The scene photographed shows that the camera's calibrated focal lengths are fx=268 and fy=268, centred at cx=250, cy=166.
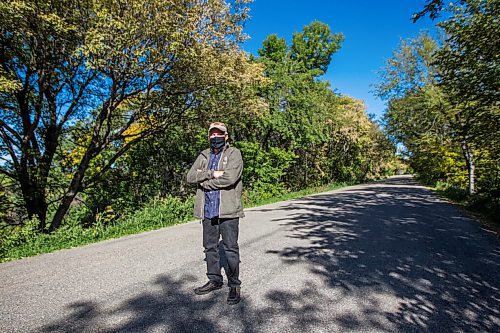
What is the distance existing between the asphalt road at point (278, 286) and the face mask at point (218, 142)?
67.0 inches

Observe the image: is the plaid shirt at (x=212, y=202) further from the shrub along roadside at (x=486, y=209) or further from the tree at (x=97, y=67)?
the shrub along roadside at (x=486, y=209)

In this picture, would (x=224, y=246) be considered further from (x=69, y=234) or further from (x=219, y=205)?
(x=69, y=234)

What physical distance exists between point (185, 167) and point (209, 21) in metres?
8.85

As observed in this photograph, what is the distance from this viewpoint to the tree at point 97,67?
22.1 feet

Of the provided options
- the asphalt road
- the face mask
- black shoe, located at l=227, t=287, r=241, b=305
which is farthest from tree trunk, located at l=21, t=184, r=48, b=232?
black shoe, located at l=227, t=287, r=241, b=305

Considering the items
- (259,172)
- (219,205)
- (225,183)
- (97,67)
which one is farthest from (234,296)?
(259,172)

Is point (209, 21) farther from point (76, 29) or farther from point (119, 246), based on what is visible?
point (119, 246)

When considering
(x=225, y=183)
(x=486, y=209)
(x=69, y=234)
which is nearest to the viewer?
(x=225, y=183)

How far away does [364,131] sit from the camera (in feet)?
99.7

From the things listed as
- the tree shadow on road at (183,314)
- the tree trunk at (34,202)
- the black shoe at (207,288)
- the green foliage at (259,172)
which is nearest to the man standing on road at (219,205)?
the black shoe at (207,288)

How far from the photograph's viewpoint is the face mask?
125 inches

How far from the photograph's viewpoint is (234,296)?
2830 mm

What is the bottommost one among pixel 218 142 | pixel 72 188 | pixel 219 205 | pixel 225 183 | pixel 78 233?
pixel 78 233

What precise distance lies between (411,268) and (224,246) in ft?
8.85
